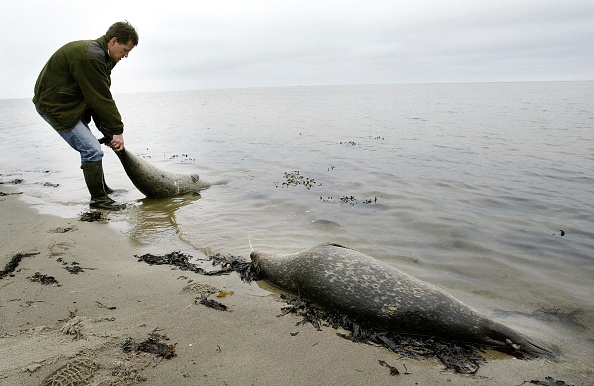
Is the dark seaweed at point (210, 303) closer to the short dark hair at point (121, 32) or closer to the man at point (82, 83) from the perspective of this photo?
the man at point (82, 83)

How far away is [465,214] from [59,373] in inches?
246

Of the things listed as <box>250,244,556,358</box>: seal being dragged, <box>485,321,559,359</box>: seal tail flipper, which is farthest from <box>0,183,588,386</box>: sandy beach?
<box>250,244,556,358</box>: seal being dragged

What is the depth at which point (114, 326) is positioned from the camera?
3.06 meters

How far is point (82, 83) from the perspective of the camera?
17.7 ft

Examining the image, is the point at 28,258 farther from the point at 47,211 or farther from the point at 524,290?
the point at 524,290

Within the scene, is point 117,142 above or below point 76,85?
below

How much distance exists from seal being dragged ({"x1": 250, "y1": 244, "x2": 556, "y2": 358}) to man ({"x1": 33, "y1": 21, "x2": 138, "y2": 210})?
3613 mm

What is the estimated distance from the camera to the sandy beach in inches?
100

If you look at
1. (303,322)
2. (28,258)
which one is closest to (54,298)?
(28,258)

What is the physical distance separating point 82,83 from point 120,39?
0.78 m

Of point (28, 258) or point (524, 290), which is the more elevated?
point (28, 258)

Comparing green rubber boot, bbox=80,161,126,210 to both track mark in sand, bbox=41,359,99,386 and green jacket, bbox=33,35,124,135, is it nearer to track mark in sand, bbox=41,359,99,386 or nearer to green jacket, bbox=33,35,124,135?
green jacket, bbox=33,35,124,135

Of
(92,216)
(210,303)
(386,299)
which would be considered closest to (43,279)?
(210,303)

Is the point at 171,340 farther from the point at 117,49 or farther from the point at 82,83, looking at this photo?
the point at 117,49
